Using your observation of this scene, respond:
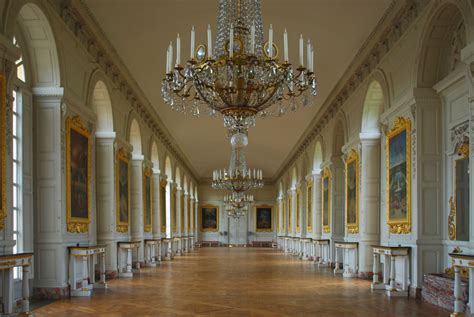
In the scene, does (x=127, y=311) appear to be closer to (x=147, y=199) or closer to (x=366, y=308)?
(x=366, y=308)

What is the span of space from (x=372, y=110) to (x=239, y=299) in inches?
293

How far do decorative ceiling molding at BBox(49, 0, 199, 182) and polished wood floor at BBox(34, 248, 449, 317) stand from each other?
582 cm

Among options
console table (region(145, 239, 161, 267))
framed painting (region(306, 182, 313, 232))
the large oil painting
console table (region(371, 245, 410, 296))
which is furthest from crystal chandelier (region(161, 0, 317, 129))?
framed painting (region(306, 182, 313, 232))

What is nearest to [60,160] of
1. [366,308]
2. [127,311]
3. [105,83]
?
[127,311]

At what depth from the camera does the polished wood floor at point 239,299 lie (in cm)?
1034

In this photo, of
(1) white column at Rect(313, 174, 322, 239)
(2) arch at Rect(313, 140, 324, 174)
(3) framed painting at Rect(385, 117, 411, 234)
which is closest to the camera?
(3) framed painting at Rect(385, 117, 411, 234)

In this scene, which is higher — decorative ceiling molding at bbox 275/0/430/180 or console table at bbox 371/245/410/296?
decorative ceiling molding at bbox 275/0/430/180

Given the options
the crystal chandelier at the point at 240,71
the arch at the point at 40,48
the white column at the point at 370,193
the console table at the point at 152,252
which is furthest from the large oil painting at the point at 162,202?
the crystal chandelier at the point at 240,71

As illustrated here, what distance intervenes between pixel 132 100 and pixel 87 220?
7.51 m

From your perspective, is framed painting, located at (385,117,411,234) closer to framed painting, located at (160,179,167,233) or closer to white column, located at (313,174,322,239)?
white column, located at (313,174,322,239)

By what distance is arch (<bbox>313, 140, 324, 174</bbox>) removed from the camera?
26.8 meters

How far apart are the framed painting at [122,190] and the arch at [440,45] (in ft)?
30.7

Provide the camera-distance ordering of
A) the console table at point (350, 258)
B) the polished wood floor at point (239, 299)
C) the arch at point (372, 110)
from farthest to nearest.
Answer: the console table at point (350, 258) → the arch at point (372, 110) → the polished wood floor at point (239, 299)

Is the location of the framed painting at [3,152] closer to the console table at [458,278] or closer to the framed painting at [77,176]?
the framed painting at [77,176]
